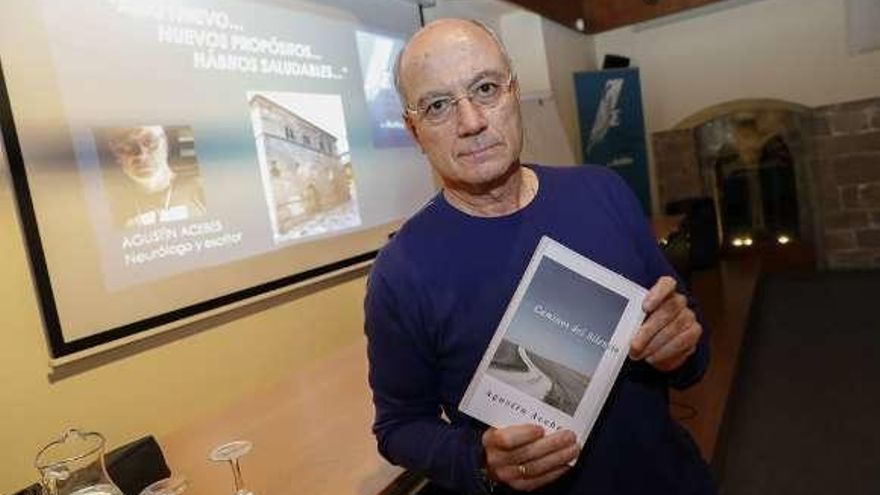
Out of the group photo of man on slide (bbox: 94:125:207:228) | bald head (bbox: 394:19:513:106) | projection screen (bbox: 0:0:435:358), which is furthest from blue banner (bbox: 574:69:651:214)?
bald head (bbox: 394:19:513:106)

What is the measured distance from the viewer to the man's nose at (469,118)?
919 mm

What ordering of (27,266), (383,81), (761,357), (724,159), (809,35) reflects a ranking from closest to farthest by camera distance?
(27,266) → (383,81) → (761,357) → (809,35) → (724,159)

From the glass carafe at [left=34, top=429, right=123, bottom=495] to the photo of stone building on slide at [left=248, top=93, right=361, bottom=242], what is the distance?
152cm

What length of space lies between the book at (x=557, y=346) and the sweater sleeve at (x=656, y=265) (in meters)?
0.15

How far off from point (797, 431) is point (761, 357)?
1.02 m

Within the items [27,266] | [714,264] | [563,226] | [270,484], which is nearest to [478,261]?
[563,226]

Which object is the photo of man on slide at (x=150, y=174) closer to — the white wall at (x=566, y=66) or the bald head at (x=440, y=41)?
the bald head at (x=440, y=41)

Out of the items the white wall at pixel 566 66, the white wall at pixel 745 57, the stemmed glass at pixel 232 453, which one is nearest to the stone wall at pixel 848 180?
the white wall at pixel 745 57

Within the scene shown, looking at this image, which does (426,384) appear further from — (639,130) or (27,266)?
(639,130)

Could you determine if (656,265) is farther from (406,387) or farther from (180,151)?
(180,151)

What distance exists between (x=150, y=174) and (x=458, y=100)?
4.94ft

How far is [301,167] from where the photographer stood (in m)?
2.70

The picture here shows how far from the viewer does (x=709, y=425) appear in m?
2.85

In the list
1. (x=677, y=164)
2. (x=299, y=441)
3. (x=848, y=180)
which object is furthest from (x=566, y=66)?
(x=299, y=441)
